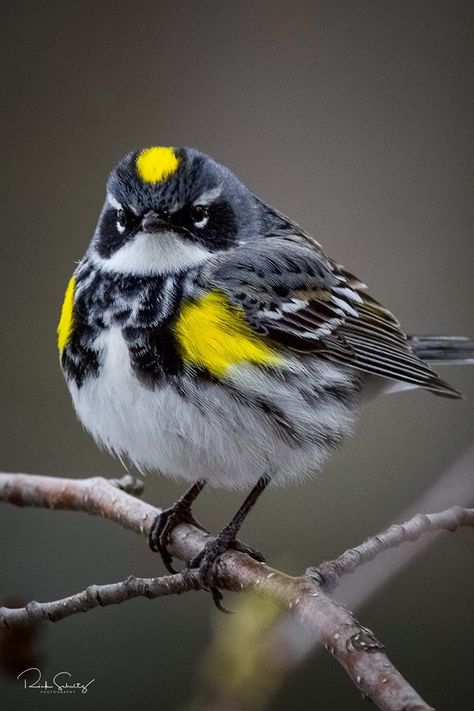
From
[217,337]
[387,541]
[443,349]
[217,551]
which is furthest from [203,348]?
[443,349]

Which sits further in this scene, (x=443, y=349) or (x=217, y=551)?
(x=443, y=349)

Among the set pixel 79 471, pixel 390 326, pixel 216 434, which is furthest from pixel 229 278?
pixel 79 471

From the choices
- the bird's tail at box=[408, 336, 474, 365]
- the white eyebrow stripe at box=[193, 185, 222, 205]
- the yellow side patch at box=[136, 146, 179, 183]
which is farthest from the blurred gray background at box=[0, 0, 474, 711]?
the yellow side patch at box=[136, 146, 179, 183]

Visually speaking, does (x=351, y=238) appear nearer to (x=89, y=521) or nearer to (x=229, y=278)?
(x=229, y=278)

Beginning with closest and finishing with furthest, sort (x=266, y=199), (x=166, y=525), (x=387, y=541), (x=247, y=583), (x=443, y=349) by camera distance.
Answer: (x=387, y=541) < (x=247, y=583) < (x=166, y=525) < (x=443, y=349) < (x=266, y=199)

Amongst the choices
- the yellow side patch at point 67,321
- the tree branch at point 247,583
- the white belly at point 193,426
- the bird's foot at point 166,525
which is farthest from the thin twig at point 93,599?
the yellow side patch at point 67,321

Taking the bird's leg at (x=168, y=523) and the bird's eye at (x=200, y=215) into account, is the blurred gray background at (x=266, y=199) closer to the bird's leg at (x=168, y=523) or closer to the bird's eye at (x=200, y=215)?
the bird's leg at (x=168, y=523)

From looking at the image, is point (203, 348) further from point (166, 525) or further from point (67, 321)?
point (166, 525)
